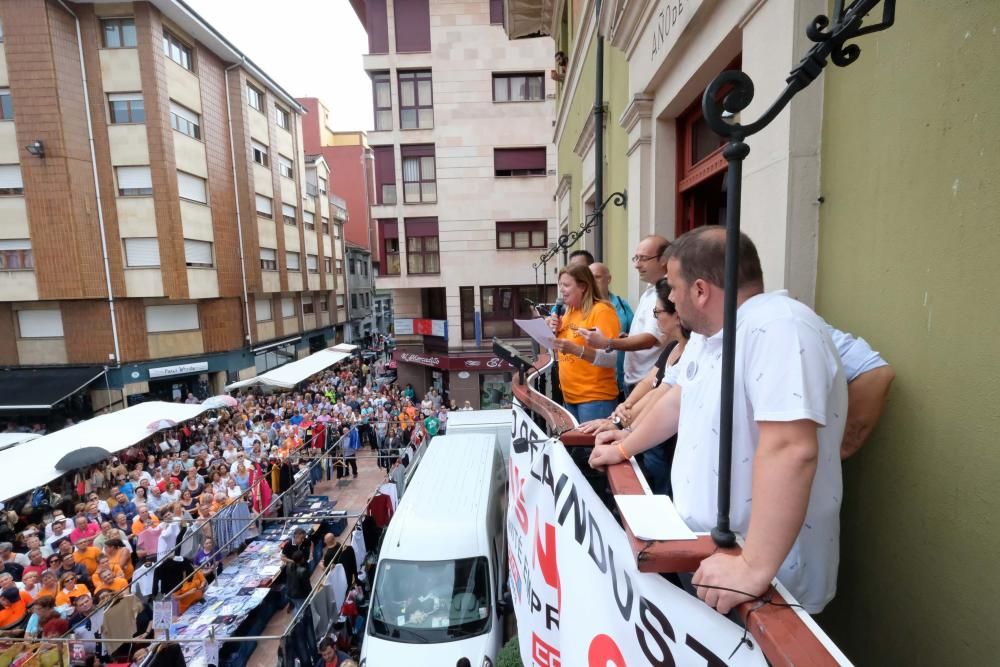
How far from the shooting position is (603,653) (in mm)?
1764

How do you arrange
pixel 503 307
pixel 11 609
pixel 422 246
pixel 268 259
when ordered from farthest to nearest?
1. pixel 268 259
2. pixel 503 307
3. pixel 422 246
4. pixel 11 609

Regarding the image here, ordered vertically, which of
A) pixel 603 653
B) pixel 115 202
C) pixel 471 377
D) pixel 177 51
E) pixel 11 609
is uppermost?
pixel 177 51

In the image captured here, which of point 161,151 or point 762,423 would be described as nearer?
point 762,423

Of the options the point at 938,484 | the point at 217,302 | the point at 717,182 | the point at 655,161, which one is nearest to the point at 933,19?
the point at 938,484

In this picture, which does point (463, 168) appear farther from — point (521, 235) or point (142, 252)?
point (142, 252)

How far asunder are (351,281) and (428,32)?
27.0m

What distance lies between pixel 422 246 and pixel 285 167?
45.7 ft

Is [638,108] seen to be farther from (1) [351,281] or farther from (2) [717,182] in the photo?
(1) [351,281]

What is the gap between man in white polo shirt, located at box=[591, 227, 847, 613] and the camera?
125 centimetres

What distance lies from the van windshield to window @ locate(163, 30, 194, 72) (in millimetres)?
25529

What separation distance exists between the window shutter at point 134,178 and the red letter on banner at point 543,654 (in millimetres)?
25629

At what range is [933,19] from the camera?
170 cm

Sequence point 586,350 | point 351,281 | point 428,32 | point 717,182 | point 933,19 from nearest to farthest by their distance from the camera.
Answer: point 933,19, point 586,350, point 717,182, point 428,32, point 351,281

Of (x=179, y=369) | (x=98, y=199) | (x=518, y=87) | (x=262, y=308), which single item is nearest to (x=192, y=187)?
(x=98, y=199)
